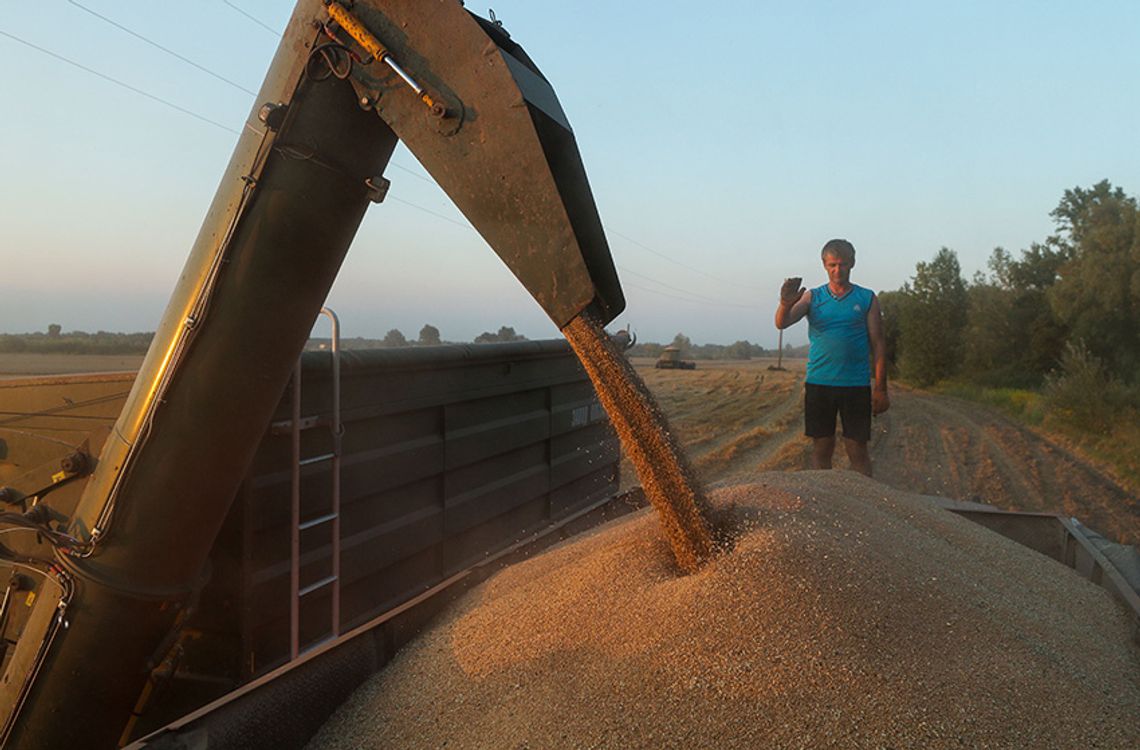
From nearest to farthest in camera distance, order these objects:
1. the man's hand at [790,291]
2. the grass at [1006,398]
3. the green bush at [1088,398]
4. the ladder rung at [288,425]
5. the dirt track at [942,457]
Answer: the ladder rung at [288,425], the man's hand at [790,291], the dirt track at [942,457], the green bush at [1088,398], the grass at [1006,398]

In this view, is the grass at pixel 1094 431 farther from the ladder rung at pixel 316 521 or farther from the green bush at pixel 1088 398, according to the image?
the ladder rung at pixel 316 521

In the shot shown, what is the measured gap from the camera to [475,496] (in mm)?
3221

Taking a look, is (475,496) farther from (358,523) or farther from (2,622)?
(2,622)

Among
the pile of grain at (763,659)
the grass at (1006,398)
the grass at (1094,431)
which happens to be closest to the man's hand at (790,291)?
the pile of grain at (763,659)

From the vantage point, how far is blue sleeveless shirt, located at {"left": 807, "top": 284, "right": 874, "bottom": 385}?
14.1 ft

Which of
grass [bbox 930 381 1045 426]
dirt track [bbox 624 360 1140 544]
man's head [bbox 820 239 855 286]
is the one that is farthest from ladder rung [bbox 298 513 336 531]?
grass [bbox 930 381 1045 426]

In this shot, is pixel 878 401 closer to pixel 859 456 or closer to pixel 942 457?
pixel 859 456

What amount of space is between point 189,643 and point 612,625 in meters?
1.23

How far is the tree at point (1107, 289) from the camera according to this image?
21250 millimetres

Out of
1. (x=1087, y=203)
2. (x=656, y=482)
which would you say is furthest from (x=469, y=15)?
(x=1087, y=203)

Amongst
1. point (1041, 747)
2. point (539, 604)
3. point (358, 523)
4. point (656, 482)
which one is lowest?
point (1041, 747)

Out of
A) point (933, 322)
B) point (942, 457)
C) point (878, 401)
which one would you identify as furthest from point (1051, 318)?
point (878, 401)

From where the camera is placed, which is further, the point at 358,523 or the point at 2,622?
the point at 358,523

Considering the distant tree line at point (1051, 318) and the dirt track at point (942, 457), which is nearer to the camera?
the dirt track at point (942, 457)
